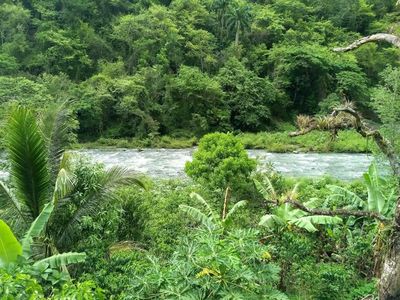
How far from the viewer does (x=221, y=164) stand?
12.9 m

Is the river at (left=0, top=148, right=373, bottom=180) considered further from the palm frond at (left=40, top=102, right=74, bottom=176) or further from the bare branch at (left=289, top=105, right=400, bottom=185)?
the bare branch at (left=289, top=105, right=400, bottom=185)

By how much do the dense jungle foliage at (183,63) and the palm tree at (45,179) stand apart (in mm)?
25205

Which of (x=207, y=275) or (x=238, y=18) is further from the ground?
(x=238, y=18)

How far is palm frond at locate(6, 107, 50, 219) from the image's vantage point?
6777 millimetres

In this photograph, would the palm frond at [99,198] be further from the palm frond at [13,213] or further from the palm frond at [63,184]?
the palm frond at [13,213]

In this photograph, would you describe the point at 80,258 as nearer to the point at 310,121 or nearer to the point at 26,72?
the point at 310,121

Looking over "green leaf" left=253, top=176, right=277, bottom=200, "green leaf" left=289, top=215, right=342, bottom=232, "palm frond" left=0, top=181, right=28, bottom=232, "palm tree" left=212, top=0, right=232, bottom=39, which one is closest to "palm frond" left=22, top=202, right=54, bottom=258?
"palm frond" left=0, top=181, right=28, bottom=232

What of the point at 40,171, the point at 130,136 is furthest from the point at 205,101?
the point at 40,171

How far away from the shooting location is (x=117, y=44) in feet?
132

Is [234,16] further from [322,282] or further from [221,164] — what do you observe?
[322,282]

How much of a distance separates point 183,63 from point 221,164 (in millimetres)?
28044

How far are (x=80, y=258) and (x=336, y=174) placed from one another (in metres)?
20.0

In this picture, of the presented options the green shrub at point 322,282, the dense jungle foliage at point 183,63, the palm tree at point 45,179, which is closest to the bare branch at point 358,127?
the green shrub at point 322,282

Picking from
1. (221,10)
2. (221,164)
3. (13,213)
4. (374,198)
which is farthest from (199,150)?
(221,10)
